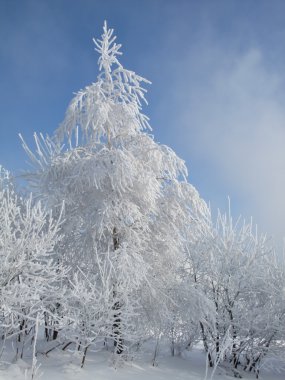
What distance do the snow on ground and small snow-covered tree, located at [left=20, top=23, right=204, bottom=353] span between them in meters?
0.87

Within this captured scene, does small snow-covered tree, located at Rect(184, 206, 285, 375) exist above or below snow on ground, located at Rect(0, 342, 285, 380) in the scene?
above

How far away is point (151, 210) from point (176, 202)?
819mm

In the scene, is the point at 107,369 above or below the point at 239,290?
below

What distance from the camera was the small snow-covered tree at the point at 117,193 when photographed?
10.0 m

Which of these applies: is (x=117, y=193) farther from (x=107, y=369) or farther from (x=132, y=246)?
(x=107, y=369)

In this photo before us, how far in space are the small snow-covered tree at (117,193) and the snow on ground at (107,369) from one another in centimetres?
87

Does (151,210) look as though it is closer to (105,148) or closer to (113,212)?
(113,212)

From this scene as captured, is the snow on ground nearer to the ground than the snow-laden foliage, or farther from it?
nearer to the ground

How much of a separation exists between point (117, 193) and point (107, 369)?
469cm

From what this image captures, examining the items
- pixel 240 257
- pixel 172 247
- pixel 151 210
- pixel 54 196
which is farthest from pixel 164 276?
pixel 54 196

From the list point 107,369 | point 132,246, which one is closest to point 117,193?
point 132,246

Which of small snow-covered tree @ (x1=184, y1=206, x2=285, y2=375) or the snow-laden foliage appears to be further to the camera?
small snow-covered tree @ (x1=184, y1=206, x2=285, y2=375)

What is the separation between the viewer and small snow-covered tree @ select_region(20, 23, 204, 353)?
10042 mm

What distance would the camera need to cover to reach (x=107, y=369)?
31.7ft
